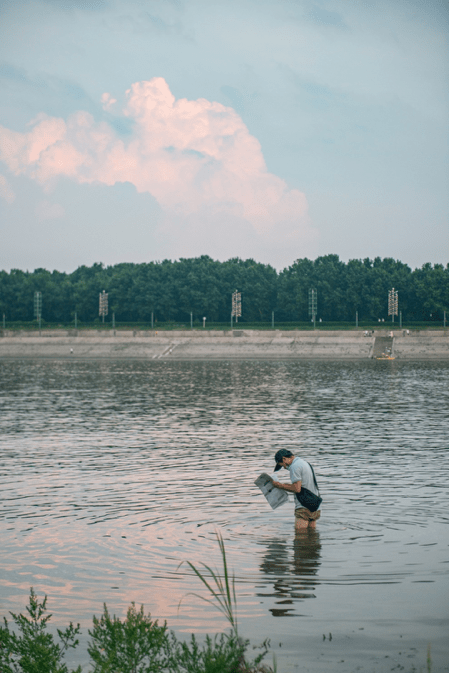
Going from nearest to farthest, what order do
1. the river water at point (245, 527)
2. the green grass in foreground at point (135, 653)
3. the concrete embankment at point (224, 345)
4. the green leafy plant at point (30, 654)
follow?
the green grass in foreground at point (135, 653)
the green leafy plant at point (30, 654)
the river water at point (245, 527)
the concrete embankment at point (224, 345)

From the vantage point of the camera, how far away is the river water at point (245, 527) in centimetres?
1009

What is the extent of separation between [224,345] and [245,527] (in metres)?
101

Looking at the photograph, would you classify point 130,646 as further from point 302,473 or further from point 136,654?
point 302,473

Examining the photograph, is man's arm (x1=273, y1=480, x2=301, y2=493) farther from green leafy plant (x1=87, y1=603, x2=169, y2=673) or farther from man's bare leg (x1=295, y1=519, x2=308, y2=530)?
green leafy plant (x1=87, y1=603, x2=169, y2=673)

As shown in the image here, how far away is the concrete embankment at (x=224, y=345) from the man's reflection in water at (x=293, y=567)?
91528 mm

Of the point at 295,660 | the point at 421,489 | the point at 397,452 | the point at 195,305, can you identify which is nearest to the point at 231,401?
the point at 397,452

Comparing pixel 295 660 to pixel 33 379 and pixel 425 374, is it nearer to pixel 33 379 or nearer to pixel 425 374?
pixel 33 379

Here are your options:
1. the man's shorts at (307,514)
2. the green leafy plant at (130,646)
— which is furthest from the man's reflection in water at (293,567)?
the green leafy plant at (130,646)

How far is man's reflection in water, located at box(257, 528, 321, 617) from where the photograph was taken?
36.5 feet

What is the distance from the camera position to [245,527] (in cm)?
1548

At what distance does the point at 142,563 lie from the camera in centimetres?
1293

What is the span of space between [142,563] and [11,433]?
18.4 metres

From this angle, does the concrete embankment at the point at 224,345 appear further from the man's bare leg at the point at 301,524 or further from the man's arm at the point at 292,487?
the man's arm at the point at 292,487

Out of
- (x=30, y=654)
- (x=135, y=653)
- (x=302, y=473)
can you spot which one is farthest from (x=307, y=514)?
(x=30, y=654)
